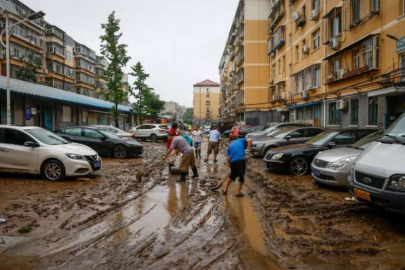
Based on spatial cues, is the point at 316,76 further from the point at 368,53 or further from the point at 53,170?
the point at 53,170

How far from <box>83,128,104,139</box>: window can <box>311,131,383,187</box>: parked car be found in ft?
34.1

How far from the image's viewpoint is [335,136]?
34.8ft

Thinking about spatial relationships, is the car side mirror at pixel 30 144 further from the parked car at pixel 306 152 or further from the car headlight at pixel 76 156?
the parked car at pixel 306 152

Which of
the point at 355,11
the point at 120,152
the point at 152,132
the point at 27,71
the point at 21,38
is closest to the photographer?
the point at 120,152

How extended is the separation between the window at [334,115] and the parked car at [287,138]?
7.09m

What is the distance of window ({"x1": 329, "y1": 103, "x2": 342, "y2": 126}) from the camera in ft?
69.6

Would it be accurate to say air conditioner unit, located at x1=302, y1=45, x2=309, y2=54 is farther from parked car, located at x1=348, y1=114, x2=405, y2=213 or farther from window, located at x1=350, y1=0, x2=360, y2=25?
parked car, located at x1=348, y1=114, x2=405, y2=213

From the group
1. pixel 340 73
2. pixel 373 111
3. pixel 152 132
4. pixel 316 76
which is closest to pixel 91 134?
pixel 152 132

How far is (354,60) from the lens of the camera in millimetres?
18781

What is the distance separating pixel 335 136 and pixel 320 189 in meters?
2.85

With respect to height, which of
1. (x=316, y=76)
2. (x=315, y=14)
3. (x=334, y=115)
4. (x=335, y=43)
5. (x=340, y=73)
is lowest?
(x=334, y=115)

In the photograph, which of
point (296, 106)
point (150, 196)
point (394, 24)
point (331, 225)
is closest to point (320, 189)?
point (331, 225)

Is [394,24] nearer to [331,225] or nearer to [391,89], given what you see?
[391,89]

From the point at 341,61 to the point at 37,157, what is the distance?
18.0 meters
